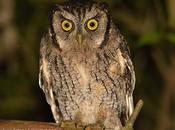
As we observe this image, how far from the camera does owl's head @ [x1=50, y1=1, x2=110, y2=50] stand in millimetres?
3184

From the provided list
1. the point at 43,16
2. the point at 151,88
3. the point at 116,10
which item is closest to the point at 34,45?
the point at 43,16

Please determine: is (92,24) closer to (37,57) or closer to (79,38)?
(79,38)

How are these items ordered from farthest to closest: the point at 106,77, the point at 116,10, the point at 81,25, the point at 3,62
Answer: the point at 3,62 → the point at 116,10 → the point at 106,77 → the point at 81,25

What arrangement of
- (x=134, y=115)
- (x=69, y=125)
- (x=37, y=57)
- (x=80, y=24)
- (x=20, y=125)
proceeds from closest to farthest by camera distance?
1. (x=20, y=125)
2. (x=134, y=115)
3. (x=69, y=125)
4. (x=80, y=24)
5. (x=37, y=57)

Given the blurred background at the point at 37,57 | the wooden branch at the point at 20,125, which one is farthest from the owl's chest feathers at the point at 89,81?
the wooden branch at the point at 20,125

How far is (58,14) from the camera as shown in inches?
127

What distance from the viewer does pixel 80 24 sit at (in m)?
3.17

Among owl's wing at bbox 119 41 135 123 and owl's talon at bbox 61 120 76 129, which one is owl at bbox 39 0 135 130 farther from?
owl's talon at bbox 61 120 76 129

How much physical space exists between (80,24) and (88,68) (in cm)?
29

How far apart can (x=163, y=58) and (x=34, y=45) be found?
2.85 ft

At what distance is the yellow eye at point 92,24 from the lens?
322 centimetres

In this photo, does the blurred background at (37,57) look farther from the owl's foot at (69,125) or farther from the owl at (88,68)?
the owl's foot at (69,125)

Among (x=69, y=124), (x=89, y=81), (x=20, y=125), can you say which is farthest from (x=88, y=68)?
(x=20, y=125)

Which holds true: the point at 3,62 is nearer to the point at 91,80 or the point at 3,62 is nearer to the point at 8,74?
the point at 8,74
